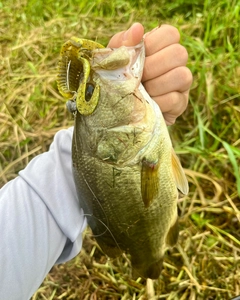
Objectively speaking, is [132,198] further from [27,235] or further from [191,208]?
[191,208]

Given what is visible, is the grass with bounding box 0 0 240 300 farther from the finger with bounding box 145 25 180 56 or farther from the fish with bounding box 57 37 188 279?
the fish with bounding box 57 37 188 279

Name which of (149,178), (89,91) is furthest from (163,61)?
Answer: (149,178)

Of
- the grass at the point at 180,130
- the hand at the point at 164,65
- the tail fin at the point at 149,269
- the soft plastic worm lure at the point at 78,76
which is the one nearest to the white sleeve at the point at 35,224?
the tail fin at the point at 149,269

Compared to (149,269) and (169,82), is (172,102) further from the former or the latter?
(149,269)

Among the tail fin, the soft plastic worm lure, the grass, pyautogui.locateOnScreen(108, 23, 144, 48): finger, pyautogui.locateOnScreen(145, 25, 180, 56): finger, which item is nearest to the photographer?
the soft plastic worm lure

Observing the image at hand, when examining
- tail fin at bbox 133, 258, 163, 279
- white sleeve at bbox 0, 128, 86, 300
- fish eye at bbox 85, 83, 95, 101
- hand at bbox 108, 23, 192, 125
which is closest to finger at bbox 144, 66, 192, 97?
hand at bbox 108, 23, 192, 125

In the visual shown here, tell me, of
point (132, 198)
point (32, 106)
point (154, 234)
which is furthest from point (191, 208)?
point (32, 106)
